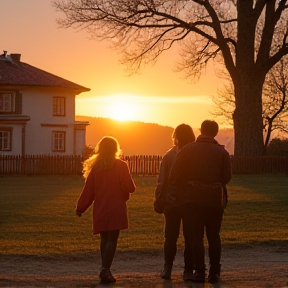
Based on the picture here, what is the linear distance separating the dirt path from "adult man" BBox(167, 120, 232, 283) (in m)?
0.45

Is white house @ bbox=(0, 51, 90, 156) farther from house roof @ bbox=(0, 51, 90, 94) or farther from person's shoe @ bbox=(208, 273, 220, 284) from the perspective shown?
person's shoe @ bbox=(208, 273, 220, 284)

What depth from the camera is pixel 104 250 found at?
1188 centimetres

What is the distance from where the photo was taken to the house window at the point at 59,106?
6362 cm

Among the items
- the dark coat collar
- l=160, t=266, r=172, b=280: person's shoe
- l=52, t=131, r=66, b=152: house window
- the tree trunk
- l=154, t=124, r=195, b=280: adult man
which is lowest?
l=160, t=266, r=172, b=280: person's shoe

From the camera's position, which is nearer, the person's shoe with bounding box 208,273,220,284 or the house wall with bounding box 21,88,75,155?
the person's shoe with bounding box 208,273,220,284

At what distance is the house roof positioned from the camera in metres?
61.4

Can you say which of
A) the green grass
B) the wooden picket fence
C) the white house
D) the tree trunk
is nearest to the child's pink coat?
the green grass

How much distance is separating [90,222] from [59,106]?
43119mm

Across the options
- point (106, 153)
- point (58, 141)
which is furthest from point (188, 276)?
point (58, 141)

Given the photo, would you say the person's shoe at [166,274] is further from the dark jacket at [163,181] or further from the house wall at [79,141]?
the house wall at [79,141]

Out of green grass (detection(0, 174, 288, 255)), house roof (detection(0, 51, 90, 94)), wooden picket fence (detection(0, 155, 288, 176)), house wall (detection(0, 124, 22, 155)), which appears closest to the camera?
green grass (detection(0, 174, 288, 255))

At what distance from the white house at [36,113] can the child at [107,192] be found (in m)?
48.8

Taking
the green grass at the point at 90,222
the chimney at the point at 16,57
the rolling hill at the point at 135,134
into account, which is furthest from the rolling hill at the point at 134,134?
the green grass at the point at 90,222

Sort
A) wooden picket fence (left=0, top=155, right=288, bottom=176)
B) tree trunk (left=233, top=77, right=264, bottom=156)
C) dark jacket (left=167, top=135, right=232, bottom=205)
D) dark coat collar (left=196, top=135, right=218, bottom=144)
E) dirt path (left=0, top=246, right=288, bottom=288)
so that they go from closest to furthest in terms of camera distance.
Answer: dirt path (left=0, top=246, right=288, bottom=288), dark jacket (left=167, top=135, right=232, bottom=205), dark coat collar (left=196, top=135, right=218, bottom=144), tree trunk (left=233, top=77, right=264, bottom=156), wooden picket fence (left=0, top=155, right=288, bottom=176)
